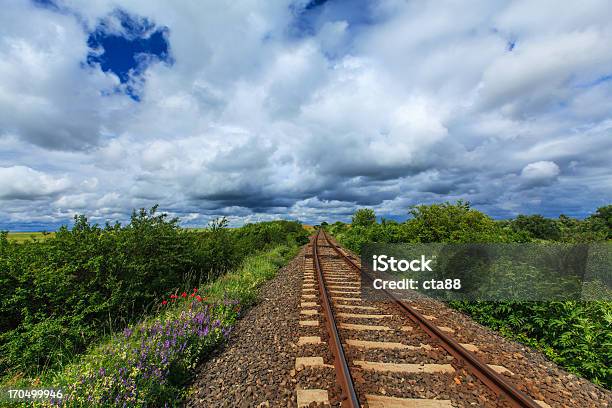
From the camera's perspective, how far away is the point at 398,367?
3941 millimetres

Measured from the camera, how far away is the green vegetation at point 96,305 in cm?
387

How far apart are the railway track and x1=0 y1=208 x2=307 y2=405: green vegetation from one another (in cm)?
188

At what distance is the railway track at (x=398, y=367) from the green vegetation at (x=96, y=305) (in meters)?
1.88

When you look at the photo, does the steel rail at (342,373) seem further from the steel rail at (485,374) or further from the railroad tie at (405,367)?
the steel rail at (485,374)

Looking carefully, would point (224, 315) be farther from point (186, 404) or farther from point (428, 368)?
point (428, 368)

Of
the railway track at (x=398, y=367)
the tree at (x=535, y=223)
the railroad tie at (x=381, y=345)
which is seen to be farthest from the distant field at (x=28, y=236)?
the tree at (x=535, y=223)

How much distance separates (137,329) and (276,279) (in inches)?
231

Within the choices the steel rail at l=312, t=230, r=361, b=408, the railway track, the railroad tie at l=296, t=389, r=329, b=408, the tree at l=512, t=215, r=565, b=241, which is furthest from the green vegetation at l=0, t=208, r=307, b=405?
the tree at l=512, t=215, r=565, b=241

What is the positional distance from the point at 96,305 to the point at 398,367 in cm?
580

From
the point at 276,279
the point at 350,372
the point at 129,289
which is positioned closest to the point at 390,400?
the point at 350,372

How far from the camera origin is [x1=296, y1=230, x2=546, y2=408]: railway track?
3219 mm

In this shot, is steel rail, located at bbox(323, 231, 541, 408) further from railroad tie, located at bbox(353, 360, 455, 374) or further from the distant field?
the distant field

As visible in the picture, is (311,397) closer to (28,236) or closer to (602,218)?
(28,236)

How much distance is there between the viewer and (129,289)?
6262mm
